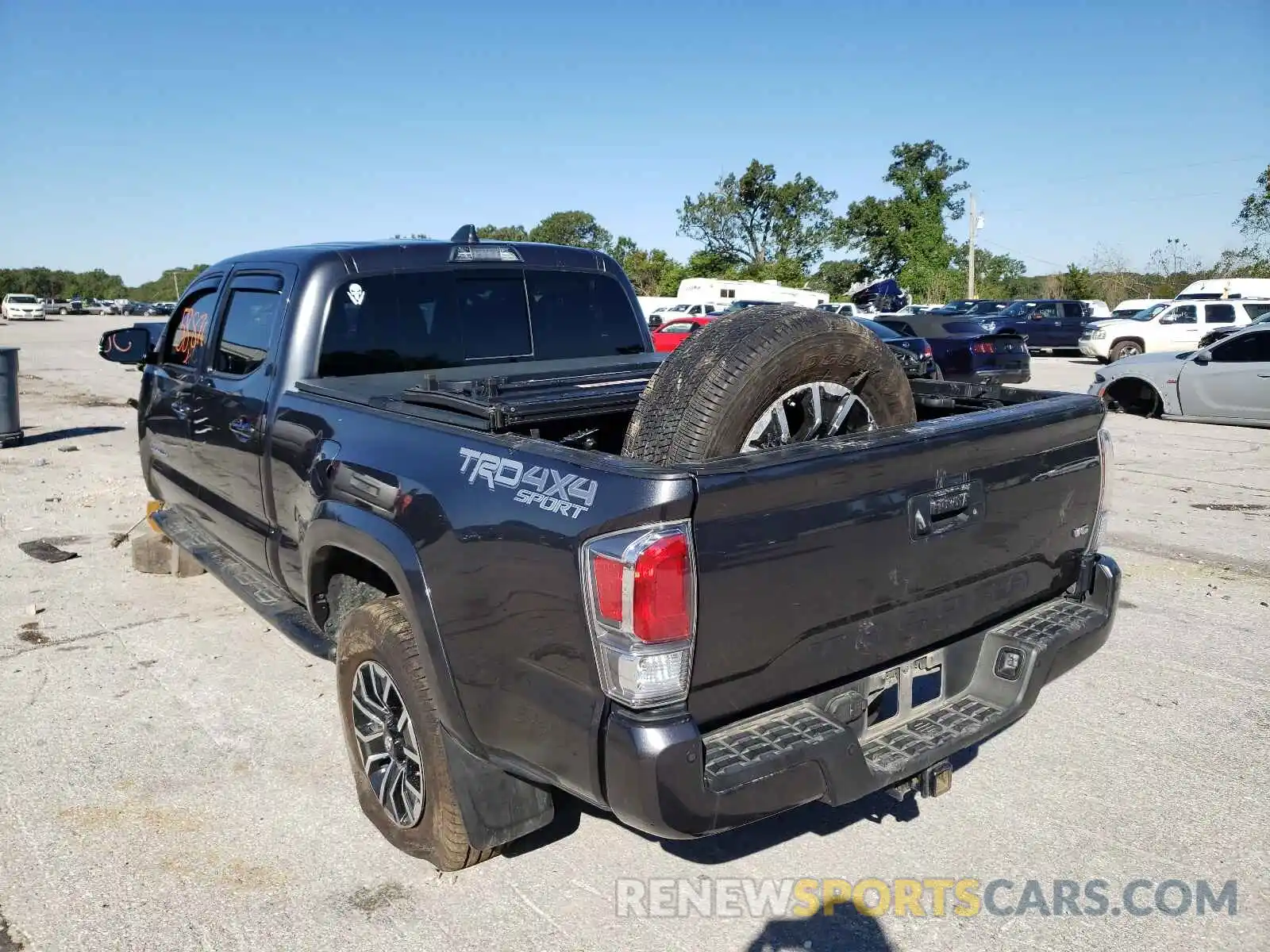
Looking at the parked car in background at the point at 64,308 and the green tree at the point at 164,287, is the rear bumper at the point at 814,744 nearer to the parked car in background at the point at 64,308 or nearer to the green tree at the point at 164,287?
the parked car in background at the point at 64,308

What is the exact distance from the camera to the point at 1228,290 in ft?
104

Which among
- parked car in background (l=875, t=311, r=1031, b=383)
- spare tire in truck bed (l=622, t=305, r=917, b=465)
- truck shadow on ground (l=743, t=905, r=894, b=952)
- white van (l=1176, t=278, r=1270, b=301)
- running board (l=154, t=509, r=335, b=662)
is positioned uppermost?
white van (l=1176, t=278, r=1270, b=301)

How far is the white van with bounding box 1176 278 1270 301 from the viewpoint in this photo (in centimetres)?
3120

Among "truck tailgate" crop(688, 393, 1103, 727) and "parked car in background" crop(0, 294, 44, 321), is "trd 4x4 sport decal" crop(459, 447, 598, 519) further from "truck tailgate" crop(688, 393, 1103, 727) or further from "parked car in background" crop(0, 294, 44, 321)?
"parked car in background" crop(0, 294, 44, 321)

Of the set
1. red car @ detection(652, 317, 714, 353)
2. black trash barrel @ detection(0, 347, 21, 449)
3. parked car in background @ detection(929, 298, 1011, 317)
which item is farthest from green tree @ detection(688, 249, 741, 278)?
black trash barrel @ detection(0, 347, 21, 449)

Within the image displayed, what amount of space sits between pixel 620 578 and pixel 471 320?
2585mm

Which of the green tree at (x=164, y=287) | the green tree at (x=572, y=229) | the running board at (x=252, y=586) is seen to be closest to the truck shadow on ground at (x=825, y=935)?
the running board at (x=252, y=586)

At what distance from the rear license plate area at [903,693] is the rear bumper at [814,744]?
2 cm

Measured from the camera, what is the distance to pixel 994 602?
3.11 m

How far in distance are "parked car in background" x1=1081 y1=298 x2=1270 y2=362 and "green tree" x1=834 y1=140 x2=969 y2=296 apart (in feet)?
103

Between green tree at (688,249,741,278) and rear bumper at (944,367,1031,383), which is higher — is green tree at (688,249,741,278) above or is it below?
above

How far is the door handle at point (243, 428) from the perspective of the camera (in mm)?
4094

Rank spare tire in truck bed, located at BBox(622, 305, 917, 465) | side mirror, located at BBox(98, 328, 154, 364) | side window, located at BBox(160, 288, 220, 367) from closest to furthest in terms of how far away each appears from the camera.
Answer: spare tire in truck bed, located at BBox(622, 305, 917, 465), side window, located at BBox(160, 288, 220, 367), side mirror, located at BBox(98, 328, 154, 364)

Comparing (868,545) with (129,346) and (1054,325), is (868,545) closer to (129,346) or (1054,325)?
(129,346)
